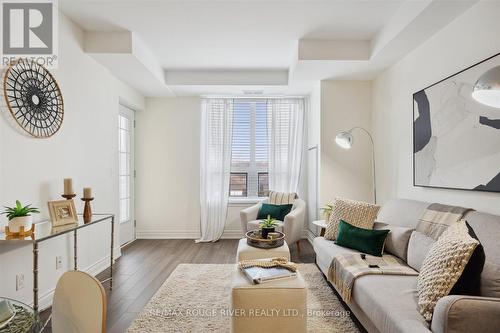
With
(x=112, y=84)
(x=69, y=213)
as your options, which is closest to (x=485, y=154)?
(x=69, y=213)

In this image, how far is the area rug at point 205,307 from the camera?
218 cm

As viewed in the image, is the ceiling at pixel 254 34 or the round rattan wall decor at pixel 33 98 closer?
the round rattan wall decor at pixel 33 98

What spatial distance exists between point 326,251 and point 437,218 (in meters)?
0.96

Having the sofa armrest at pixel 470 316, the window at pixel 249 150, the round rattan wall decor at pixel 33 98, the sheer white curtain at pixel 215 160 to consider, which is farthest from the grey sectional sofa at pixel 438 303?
the sheer white curtain at pixel 215 160

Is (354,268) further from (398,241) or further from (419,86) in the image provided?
(419,86)

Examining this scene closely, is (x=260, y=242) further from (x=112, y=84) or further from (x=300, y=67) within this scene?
(x=112, y=84)

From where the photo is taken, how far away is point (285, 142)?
493cm

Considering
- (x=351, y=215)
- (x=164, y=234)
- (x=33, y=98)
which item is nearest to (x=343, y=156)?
(x=351, y=215)

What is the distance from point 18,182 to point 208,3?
6.97ft

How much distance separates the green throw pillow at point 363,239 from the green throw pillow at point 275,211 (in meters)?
1.49

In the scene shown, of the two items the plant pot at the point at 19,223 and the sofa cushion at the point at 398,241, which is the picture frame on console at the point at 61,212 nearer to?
the plant pot at the point at 19,223

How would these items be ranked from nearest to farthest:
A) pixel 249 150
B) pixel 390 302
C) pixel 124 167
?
pixel 390 302 < pixel 124 167 < pixel 249 150

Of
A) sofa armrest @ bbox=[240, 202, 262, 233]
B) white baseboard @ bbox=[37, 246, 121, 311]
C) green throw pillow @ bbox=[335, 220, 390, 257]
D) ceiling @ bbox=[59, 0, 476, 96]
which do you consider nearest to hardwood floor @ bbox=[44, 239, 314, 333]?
white baseboard @ bbox=[37, 246, 121, 311]

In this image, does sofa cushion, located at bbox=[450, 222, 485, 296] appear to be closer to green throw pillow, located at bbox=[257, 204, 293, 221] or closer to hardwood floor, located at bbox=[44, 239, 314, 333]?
hardwood floor, located at bbox=[44, 239, 314, 333]
